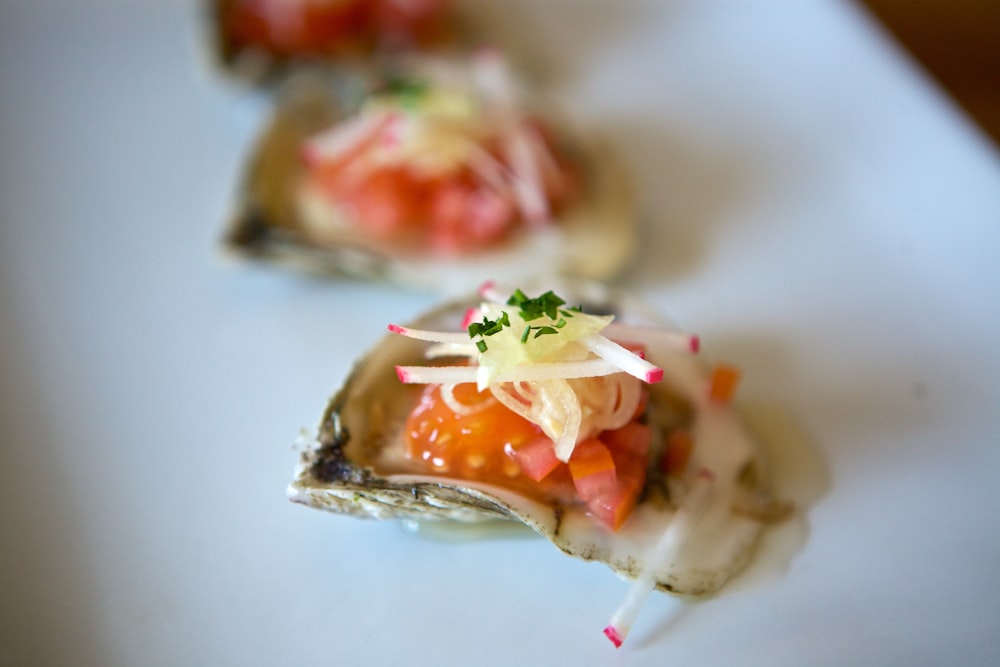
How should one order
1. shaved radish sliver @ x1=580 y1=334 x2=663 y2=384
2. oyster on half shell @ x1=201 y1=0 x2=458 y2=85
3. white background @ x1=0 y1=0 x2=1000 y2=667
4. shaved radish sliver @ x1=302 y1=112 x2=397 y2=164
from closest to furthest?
shaved radish sliver @ x1=580 y1=334 x2=663 y2=384 → white background @ x1=0 y1=0 x2=1000 y2=667 → shaved radish sliver @ x1=302 y1=112 x2=397 y2=164 → oyster on half shell @ x1=201 y1=0 x2=458 y2=85

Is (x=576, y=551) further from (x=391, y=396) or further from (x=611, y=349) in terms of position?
(x=391, y=396)

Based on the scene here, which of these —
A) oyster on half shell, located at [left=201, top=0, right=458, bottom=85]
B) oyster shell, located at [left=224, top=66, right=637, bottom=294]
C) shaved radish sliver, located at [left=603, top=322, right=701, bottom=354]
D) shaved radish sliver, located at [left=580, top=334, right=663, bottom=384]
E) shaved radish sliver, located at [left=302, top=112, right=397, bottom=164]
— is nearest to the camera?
shaved radish sliver, located at [left=580, top=334, right=663, bottom=384]

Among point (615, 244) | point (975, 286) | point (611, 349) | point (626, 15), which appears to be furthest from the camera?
point (626, 15)

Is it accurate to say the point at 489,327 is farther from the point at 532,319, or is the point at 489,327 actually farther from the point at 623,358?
the point at 623,358

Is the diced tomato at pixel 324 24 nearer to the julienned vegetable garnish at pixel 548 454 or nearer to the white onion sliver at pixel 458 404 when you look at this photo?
the julienned vegetable garnish at pixel 548 454

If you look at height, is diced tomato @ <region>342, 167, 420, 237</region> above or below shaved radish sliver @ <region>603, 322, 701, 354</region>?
below

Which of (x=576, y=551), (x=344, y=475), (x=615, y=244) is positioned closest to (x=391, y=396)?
(x=344, y=475)

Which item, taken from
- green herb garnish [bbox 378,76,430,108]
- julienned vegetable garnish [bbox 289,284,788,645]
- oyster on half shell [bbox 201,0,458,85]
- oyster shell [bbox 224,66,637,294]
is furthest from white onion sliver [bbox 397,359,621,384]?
oyster on half shell [bbox 201,0,458,85]

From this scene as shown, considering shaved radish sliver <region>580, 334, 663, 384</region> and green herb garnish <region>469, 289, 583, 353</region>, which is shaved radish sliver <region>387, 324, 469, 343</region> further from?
shaved radish sliver <region>580, 334, 663, 384</region>
